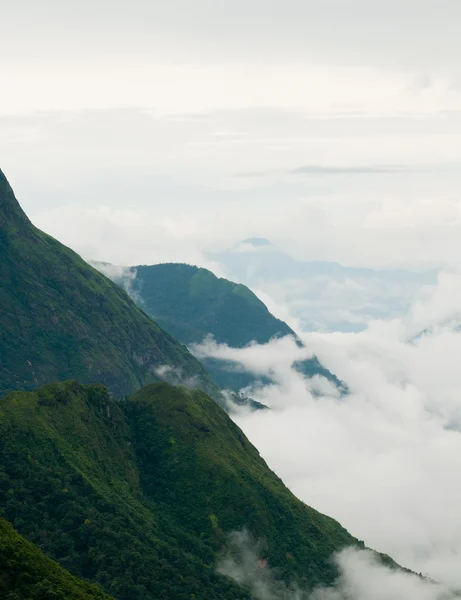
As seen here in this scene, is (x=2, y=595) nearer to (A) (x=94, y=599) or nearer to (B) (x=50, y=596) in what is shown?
(B) (x=50, y=596)

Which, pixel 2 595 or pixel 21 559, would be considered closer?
pixel 2 595

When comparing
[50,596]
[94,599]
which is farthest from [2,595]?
[94,599]

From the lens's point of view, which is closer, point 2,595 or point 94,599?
point 2,595
